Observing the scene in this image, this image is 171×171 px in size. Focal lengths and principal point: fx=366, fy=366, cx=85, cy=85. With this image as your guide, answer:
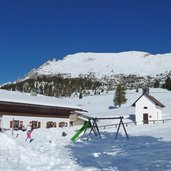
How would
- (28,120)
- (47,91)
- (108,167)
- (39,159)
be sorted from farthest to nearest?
(47,91)
(28,120)
(39,159)
(108,167)

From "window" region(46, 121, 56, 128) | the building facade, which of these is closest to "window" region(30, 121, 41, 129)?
"window" region(46, 121, 56, 128)

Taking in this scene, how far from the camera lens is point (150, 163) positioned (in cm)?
1547

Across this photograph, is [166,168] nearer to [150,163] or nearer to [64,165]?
[150,163]

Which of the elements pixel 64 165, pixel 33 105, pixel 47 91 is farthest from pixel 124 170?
pixel 47 91

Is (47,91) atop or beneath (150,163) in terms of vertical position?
atop

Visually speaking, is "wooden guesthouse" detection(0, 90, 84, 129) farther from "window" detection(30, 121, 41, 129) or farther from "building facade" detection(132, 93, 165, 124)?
"building facade" detection(132, 93, 165, 124)

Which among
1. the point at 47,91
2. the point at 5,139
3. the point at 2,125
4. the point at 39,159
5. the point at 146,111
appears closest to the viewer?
the point at 39,159

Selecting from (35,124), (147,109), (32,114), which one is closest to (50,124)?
(35,124)

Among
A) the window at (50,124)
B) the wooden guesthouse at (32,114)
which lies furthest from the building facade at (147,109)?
the window at (50,124)

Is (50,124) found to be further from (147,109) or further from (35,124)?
(147,109)

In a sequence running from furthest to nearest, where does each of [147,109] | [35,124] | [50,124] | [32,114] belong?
[147,109], [50,124], [32,114], [35,124]

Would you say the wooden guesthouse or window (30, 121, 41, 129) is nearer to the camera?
Answer: the wooden guesthouse

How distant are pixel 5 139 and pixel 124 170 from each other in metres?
7.89

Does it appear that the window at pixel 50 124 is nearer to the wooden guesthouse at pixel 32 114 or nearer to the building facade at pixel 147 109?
the wooden guesthouse at pixel 32 114
